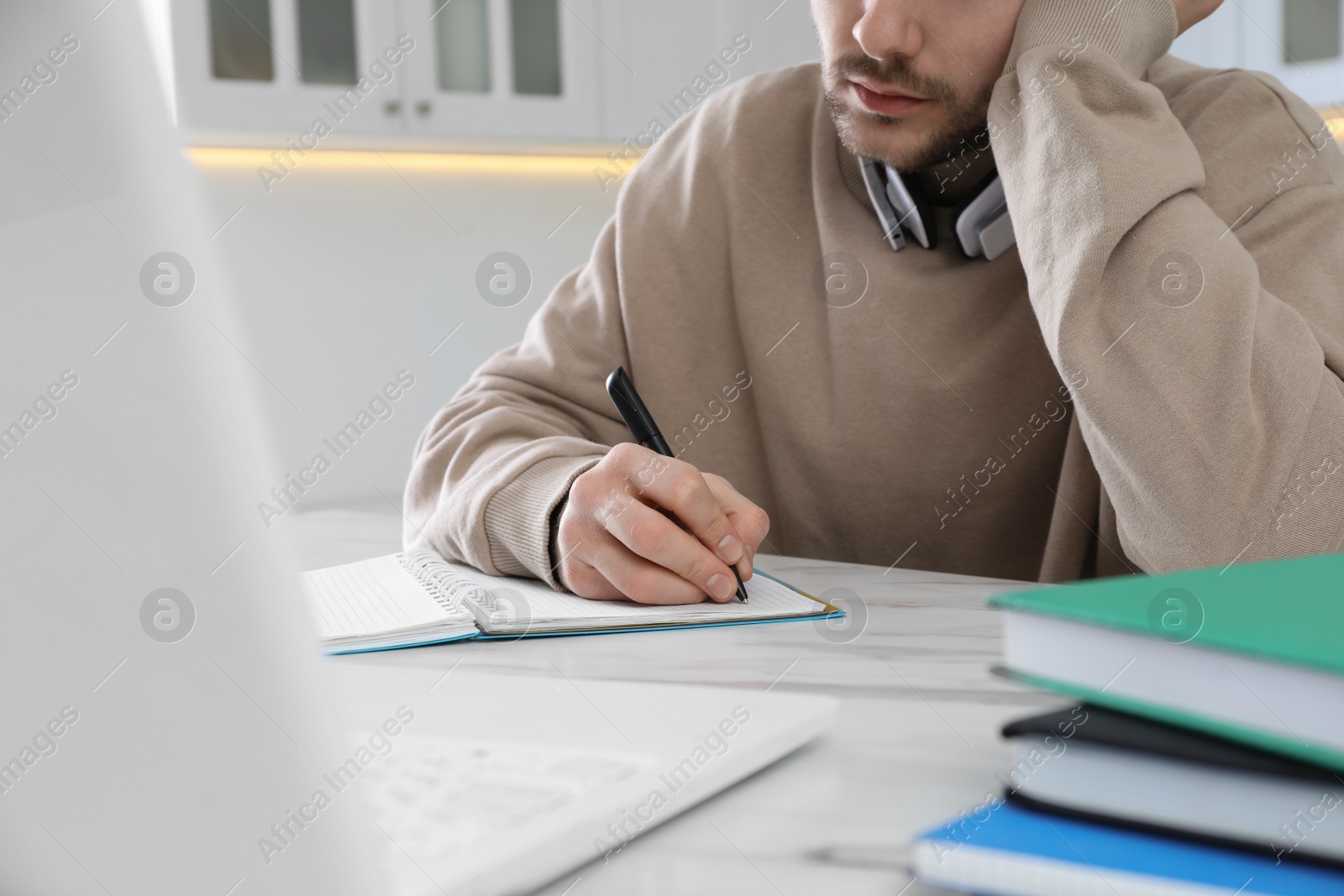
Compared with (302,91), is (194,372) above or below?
above

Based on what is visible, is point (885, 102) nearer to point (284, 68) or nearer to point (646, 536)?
point (646, 536)

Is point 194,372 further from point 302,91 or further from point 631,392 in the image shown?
point 302,91

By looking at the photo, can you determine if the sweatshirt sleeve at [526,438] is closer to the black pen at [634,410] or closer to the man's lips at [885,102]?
the black pen at [634,410]

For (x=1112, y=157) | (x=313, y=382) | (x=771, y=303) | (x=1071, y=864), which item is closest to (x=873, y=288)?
(x=771, y=303)

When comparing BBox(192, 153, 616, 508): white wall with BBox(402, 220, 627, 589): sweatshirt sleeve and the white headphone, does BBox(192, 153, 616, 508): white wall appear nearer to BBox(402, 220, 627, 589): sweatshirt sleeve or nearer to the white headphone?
BBox(402, 220, 627, 589): sweatshirt sleeve

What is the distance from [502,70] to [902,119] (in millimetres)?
1871

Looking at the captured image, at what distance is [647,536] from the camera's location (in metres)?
0.76

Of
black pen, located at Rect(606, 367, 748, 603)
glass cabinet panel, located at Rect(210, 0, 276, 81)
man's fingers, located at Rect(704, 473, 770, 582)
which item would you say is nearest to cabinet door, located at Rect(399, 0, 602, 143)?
glass cabinet panel, located at Rect(210, 0, 276, 81)

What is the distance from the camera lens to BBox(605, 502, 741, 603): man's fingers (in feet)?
2.51

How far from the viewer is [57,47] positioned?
7.2 inches

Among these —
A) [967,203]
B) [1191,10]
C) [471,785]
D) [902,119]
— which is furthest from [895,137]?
[471,785]

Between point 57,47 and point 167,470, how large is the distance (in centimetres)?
7

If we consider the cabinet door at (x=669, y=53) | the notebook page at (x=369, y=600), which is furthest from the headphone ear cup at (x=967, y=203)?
the cabinet door at (x=669, y=53)

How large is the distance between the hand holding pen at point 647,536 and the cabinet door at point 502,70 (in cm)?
207
